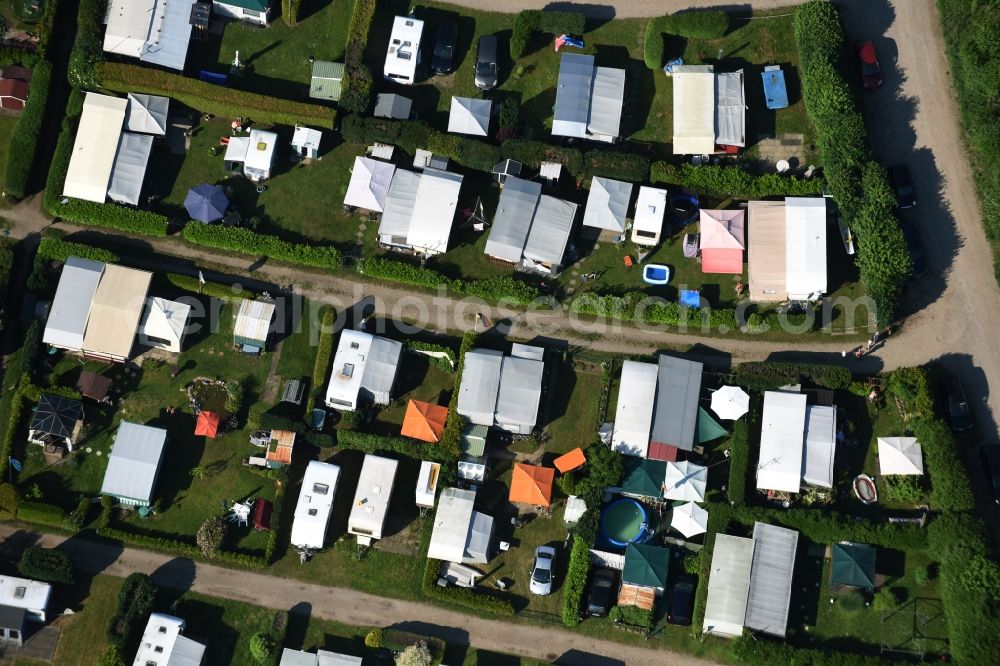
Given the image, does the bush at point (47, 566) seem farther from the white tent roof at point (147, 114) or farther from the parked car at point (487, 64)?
the parked car at point (487, 64)

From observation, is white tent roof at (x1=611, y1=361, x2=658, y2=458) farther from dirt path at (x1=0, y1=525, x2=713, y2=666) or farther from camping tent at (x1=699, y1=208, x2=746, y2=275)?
dirt path at (x1=0, y1=525, x2=713, y2=666)

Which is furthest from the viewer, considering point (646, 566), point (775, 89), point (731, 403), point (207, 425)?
point (775, 89)

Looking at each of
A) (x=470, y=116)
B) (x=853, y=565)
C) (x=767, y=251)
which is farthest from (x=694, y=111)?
(x=853, y=565)

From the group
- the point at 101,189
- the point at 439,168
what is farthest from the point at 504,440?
the point at 101,189

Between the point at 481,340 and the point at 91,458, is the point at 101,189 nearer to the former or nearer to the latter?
the point at 91,458

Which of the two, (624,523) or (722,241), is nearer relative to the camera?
(624,523)

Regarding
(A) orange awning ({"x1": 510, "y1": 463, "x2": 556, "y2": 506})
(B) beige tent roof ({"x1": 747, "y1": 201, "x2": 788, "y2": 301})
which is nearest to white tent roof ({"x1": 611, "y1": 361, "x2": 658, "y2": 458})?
(A) orange awning ({"x1": 510, "y1": 463, "x2": 556, "y2": 506})

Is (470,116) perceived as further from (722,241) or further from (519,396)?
(519,396)
